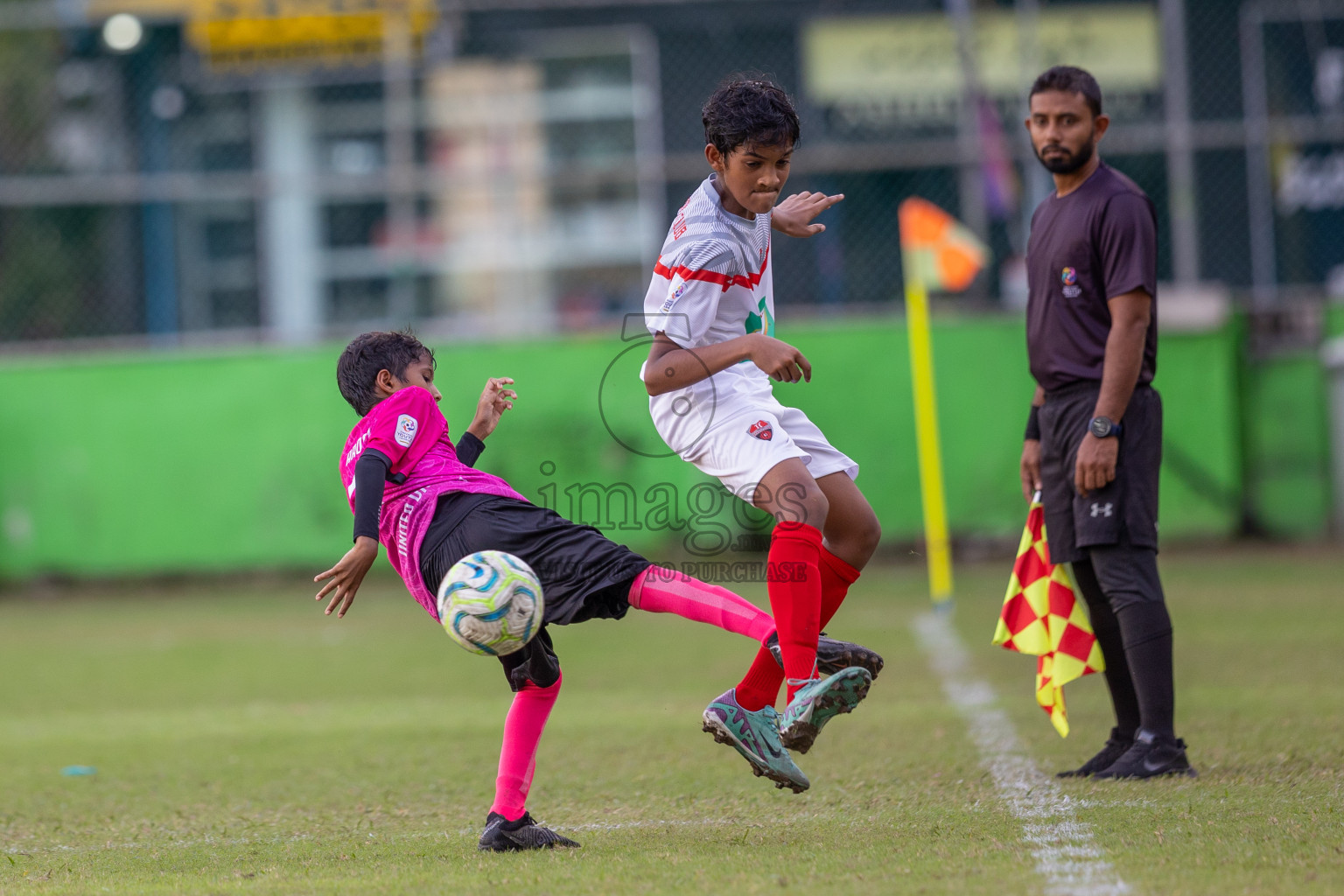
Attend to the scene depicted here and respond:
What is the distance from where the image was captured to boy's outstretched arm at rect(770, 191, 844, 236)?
4367mm

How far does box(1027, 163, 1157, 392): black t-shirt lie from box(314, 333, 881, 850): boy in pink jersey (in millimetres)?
1405

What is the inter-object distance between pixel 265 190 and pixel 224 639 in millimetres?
4309

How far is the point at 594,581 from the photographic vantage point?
3.91m

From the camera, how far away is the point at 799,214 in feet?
14.4

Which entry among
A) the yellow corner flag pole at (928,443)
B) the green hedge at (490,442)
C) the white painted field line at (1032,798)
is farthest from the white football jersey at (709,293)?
the green hedge at (490,442)

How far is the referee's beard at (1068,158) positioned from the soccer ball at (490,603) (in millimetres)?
2269

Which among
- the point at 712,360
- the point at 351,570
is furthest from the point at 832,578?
the point at 351,570

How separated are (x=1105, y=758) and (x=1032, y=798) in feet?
1.91

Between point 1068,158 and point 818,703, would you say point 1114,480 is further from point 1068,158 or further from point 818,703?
point 818,703

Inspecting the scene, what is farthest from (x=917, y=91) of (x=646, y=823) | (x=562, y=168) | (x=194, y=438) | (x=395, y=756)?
(x=646, y=823)

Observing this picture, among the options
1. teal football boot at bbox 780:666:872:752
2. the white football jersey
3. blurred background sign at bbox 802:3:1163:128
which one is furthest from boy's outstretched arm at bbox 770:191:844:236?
blurred background sign at bbox 802:3:1163:128

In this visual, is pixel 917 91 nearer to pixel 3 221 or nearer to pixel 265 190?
pixel 265 190

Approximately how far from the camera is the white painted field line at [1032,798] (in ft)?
10.7

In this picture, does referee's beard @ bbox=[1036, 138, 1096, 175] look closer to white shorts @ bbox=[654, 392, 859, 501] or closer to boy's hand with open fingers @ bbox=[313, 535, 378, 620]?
white shorts @ bbox=[654, 392, 859, 501]
